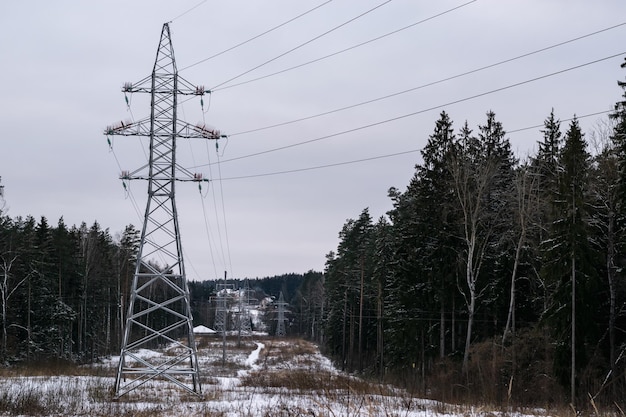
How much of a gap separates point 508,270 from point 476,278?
455 centimetres

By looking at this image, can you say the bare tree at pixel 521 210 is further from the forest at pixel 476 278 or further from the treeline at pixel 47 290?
the treeline at pixel 47 290

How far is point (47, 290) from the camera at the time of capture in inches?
2335

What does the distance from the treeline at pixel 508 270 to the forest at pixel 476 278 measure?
0.11 metres

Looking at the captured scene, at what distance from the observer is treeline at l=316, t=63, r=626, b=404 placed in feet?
109

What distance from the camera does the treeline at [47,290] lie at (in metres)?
54.8

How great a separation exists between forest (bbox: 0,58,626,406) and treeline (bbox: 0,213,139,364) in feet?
0.60

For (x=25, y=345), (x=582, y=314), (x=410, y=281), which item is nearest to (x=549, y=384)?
(x=582, y=314)

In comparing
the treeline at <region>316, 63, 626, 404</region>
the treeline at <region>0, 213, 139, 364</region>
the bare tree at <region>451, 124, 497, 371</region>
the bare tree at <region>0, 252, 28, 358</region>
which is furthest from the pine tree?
the bare tree at <region>0, 252, 28, 358</region>

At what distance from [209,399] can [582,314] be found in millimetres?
19946

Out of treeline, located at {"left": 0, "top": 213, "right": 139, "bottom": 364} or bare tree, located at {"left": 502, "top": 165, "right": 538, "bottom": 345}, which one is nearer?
bare tree, located at {"left": 502, "top": 165, "right": 538, "bottom": 345}

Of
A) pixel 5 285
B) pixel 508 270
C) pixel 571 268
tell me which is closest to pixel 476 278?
pixel 508 270

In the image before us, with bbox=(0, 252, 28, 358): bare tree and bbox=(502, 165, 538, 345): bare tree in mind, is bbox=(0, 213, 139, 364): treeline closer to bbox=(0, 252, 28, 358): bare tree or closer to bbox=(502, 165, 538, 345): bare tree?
bbox=(0, 252, 28, 358): bare tree

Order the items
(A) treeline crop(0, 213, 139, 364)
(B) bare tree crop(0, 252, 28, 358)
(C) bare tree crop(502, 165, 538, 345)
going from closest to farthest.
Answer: (C) bare tree crop(502, 165, 538, 345)
(B) bare tree crop(0, 252, 28, 358)
(A) treeline crop(0, 213, 139, 364)

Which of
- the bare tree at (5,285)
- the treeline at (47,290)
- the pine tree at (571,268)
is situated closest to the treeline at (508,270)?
the pine tree at (571,268)
